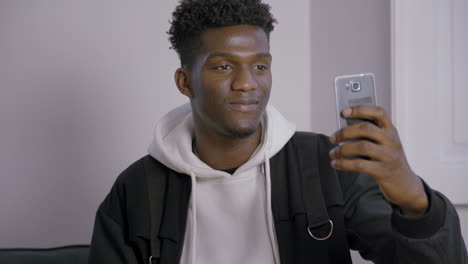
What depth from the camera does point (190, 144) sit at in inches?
63.1

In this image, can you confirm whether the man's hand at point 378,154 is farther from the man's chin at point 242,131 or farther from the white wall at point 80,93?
the white wall at point 80,93

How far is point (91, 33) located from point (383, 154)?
146cm

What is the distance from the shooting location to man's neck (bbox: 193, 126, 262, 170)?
1.53 meters

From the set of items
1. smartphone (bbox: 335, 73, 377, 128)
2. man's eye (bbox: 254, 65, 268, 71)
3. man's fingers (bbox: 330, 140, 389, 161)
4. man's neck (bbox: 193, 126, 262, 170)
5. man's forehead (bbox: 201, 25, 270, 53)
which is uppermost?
man's forehead (bbox: 201, 25, 270, 53)

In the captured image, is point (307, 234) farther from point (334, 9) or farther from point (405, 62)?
point (334, 9)

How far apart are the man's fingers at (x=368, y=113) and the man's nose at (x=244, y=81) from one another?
44 centimetres

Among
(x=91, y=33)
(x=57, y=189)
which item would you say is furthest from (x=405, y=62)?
(x=57, y=189)

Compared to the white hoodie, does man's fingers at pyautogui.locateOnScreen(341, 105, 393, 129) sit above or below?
above

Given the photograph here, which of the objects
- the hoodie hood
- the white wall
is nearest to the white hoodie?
the hoodie hood

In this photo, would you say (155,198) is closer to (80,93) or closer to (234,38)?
(234,38)

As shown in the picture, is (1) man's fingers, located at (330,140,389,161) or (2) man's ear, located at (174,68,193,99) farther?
(2) man's ear, located at (174,68,193,99)

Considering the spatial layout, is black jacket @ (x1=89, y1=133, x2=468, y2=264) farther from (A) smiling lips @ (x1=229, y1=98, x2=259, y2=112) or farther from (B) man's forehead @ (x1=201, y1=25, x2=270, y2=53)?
(B) man's forehead @ (x1=201, y1=25, x2=270, y2=53)

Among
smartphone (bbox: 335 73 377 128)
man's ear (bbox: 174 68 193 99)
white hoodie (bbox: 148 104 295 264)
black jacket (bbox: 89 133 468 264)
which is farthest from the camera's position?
man's ear (bbox: 174 68 193 99)

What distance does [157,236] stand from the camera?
149 centimetres
